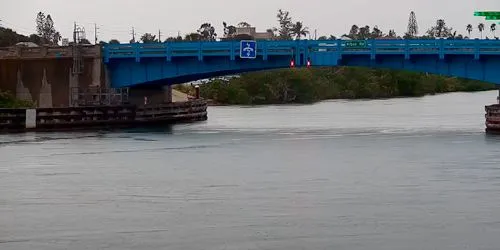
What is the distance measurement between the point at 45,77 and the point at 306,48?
20.1 metres

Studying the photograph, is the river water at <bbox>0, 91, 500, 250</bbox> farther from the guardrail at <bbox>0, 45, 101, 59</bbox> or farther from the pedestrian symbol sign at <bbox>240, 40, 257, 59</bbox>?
the guardrail at <bbox>0, 45, 101, 59</bbox>

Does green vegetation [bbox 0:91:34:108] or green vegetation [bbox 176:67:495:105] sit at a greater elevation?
green vegetation [bbox 176:67:495:105]

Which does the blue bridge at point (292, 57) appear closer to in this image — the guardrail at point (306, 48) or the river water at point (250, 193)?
the guardrail at point (306, 48)

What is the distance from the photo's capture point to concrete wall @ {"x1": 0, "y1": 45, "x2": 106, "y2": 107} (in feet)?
236

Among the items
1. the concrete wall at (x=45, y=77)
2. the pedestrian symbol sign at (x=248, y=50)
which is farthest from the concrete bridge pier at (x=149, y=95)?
the pedestrian symbol sign at (x=248, y=50)

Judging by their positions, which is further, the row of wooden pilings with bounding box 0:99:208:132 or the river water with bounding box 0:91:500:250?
the row of wooden pilings with bounding box 0:99:208:132

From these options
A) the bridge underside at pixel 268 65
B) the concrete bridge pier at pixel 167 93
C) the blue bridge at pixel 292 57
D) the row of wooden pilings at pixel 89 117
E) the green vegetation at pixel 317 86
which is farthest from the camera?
the green vegetation at pixel 317 86

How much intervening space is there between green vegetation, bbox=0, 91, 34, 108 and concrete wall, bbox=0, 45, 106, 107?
222cm

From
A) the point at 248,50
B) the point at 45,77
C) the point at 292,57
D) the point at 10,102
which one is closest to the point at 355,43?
the point at 292,57

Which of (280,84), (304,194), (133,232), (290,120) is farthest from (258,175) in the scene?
(280,84)

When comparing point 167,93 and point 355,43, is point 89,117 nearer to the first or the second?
point 167,93

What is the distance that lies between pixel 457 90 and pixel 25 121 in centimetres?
14204

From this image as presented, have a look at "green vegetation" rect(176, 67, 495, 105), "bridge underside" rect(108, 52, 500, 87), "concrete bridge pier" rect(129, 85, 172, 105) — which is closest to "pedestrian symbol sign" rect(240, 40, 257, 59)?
"bridge underside" rect(108, 52, 500, 87)

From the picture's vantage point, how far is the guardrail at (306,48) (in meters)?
61.9
